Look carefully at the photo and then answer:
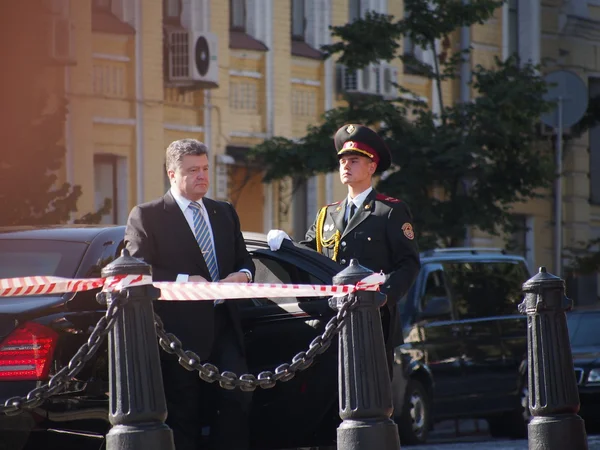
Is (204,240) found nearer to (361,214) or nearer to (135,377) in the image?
(361,214)

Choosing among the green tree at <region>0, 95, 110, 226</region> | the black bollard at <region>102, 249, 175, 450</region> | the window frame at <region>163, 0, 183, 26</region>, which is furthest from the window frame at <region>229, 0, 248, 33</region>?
the black bollard at <region>102, 249, 175, 450</region>

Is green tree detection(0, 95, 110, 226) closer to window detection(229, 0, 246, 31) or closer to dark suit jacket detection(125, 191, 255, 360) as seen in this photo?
window detection(229, 0, 246, 31)

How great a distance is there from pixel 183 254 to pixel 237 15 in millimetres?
17248

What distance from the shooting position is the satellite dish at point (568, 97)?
2395 cm

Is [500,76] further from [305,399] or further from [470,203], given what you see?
[305,399]

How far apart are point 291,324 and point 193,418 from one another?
86 centimetres

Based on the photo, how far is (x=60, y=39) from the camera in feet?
67.8

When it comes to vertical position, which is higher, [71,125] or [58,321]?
[71,125]

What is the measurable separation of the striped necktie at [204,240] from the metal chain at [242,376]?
0.83 m

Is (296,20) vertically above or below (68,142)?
above

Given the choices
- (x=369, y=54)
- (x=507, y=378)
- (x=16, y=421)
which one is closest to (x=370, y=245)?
(x=16, y=421)

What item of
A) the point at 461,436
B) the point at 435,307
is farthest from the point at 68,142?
the point at 435,307

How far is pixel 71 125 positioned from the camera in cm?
2166

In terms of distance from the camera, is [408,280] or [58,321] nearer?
[58,321]
